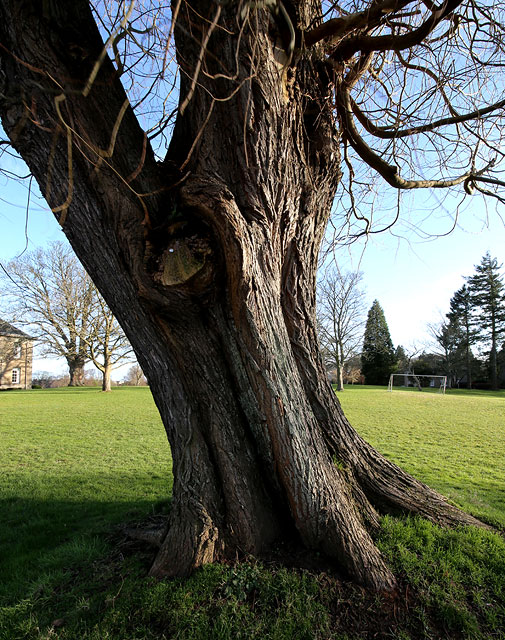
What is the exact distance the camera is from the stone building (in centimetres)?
3000

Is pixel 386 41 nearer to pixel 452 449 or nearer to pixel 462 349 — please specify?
pixel 452 449

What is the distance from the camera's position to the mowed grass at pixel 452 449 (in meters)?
4.67

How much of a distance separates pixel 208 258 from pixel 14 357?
128ft

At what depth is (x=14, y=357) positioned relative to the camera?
109ft

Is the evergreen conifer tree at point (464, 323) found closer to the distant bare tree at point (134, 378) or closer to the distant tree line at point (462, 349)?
the distant tree line at point (462, 349)

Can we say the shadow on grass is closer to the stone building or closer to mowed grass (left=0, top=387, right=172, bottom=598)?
mowed grass (left=0, top=387, right=172, bottom=598)

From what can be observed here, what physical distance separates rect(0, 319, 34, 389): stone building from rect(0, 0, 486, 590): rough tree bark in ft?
96.0

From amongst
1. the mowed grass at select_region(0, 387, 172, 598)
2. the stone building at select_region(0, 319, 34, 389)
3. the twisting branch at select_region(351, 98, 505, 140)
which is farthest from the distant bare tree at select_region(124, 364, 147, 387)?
the twisting branch at select_region(351, 98, 505, 140)

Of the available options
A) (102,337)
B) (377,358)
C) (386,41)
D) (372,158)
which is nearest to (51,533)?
(372,158)

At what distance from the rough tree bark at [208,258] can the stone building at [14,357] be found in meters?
29.3

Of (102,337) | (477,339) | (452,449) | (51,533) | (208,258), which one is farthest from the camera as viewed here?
(477,339)

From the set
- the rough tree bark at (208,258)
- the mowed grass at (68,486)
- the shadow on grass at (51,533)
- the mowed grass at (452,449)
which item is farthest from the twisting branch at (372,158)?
the mowed grass at (68,486)

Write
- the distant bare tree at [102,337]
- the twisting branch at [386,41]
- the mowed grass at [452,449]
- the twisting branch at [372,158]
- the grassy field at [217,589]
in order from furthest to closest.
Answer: the distant bare tree at [102,337] → the mowed grass at [452,449] → the twisting branch at [372,158] → the twisting branch at [386,41] → the grassy field at [217,589]

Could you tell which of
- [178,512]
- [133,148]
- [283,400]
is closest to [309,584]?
[178,512]
